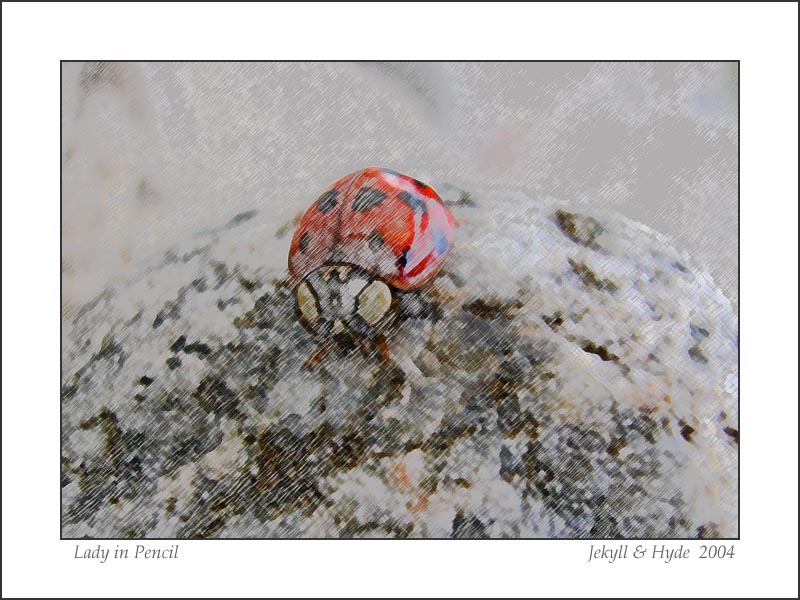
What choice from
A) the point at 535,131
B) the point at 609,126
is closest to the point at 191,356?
the point at 535,131

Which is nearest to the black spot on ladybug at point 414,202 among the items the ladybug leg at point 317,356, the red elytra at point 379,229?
the red elytra at point 379,229

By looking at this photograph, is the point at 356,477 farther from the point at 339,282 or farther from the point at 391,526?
the point at 339,282

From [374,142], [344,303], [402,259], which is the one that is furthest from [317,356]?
[374,142]

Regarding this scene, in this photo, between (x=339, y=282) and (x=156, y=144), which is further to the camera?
(x=156, y=144)

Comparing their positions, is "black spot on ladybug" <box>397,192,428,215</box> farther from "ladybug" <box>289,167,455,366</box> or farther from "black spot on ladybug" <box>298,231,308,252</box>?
"black spot on ladybug" <box>298,231,308,252</box>

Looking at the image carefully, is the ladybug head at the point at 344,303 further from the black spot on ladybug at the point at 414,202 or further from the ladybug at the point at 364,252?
the black spot on ladybug at the point at 414,202

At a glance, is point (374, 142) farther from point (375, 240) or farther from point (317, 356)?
point (317, 356)

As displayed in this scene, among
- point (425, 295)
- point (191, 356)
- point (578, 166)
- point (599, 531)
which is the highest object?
point (578, 166)
